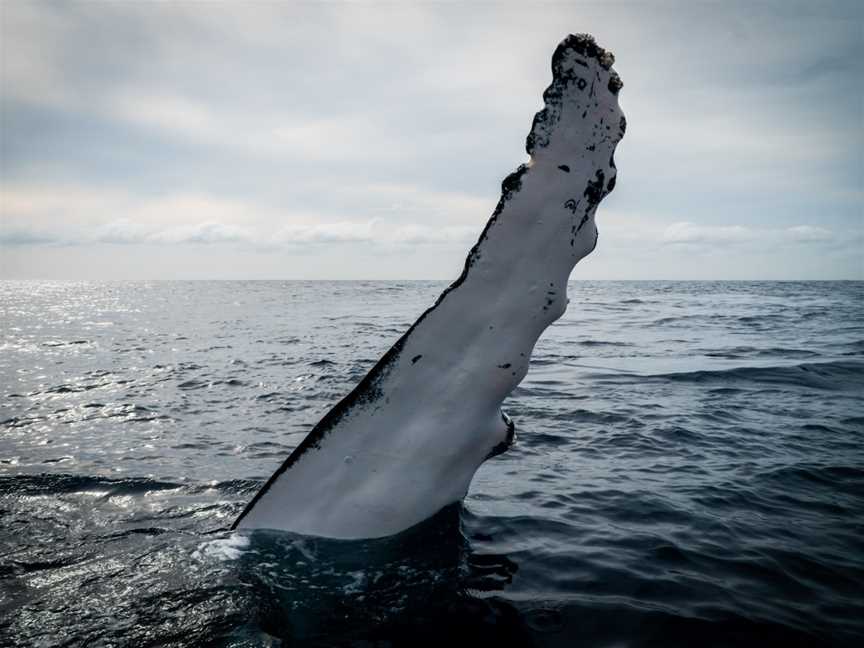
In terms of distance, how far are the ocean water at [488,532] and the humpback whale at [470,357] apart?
0.39 metres

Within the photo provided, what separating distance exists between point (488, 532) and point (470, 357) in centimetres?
231

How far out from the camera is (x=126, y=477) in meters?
5.90

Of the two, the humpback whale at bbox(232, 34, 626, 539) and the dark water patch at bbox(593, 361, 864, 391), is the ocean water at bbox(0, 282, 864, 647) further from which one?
the humpback whale at bbox(232, 34, 626, 539)

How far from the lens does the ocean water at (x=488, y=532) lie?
324 cm

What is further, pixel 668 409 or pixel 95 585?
pixel 668 409

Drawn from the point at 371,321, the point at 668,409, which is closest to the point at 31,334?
the point at 371,321

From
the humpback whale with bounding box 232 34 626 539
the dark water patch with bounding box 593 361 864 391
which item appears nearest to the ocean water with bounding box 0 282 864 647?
the dark water patch with bounding box 593 361 864 391

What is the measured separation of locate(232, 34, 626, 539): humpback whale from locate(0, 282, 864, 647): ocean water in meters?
0.39

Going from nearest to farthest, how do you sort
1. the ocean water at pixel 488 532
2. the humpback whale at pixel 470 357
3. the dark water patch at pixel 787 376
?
the humpback whale at pixel 470 357 < the ocean water at pixel 488 532 < the dark water patch at pixel 787 376

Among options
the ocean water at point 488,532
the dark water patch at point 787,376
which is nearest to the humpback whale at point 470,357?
the ocean water at point 488,532

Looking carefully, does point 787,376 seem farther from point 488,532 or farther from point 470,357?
point 470,357

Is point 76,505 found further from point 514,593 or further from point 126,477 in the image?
point 514,593

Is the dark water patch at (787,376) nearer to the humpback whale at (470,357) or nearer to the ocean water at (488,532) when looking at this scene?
the ocean water at (488,532)

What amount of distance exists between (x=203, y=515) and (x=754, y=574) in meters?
4.54
